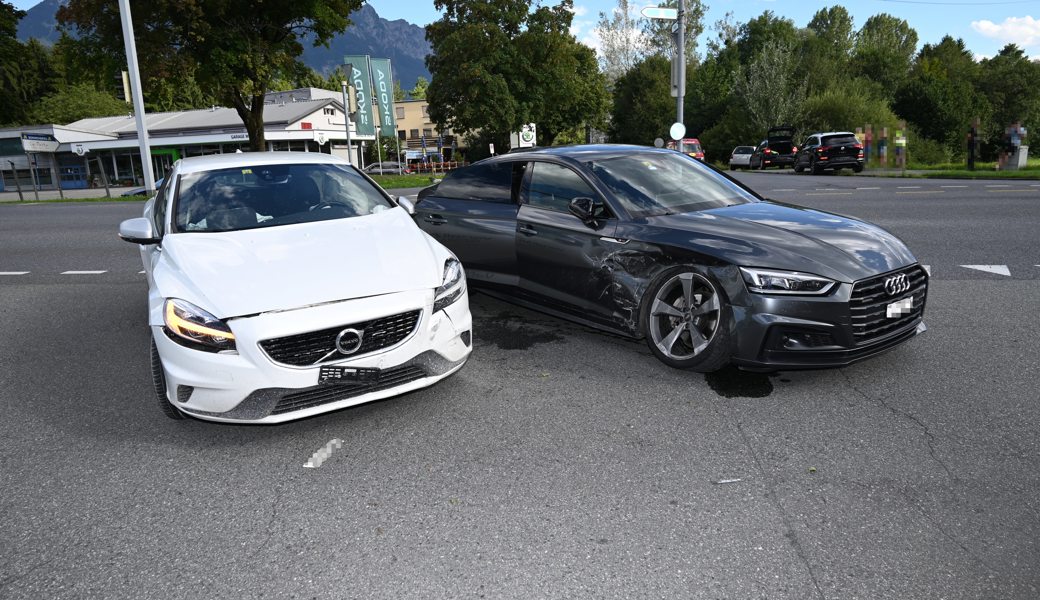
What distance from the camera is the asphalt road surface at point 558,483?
103 inches

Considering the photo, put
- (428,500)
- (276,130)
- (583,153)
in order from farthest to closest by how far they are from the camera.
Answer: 1. (276,130)
2. (583,153)
3. (428,500)

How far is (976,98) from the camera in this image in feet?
167

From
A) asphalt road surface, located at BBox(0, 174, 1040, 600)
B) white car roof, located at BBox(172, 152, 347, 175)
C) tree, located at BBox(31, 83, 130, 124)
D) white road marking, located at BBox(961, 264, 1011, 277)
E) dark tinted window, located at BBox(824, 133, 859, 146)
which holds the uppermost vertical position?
tree, located at BBox(31, 83, 130, 124)

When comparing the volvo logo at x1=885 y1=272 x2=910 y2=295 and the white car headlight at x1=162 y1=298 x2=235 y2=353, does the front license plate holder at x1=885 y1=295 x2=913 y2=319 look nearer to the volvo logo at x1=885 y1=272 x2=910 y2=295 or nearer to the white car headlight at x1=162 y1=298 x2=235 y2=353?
the volvo logo at x1=885 y1=272 x2=910 y2=295

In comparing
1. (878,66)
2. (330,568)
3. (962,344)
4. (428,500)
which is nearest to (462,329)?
(428,500)

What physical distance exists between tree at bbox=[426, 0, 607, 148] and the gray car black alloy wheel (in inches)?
1840

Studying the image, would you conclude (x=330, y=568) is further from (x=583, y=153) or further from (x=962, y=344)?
(x=962, y=344)

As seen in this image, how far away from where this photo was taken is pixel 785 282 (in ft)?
13.4

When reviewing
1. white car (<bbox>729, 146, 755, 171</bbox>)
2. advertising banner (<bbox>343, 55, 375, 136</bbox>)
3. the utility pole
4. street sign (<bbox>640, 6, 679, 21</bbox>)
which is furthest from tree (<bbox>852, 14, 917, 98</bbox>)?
the utility pole

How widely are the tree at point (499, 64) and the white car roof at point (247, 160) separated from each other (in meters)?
45.1

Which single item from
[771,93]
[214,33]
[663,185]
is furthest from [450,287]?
[771,93]

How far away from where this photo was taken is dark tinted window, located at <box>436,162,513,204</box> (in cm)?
600

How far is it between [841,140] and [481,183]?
86.1ft

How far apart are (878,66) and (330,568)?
73.5 m
